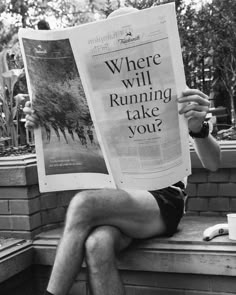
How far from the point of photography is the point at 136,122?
1831 mm

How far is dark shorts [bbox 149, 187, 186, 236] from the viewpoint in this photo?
6.91 ft

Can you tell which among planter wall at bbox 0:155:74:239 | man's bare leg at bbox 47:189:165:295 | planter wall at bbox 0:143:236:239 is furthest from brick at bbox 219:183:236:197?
planter wall at bbox 0:155:74:239

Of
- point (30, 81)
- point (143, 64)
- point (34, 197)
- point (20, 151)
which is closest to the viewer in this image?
point (143, 64)

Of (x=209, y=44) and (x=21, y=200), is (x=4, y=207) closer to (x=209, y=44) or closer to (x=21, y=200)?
(x=21, y=200)

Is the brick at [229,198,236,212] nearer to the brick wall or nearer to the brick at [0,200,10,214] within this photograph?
the brick wall

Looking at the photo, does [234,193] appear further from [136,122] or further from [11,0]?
[11,0]

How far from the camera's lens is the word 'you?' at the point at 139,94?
179cm

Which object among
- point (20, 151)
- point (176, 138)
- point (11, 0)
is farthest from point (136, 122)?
point (11, 0)

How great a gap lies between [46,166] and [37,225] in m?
0.54

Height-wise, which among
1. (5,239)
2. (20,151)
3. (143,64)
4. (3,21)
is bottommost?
(5,239)

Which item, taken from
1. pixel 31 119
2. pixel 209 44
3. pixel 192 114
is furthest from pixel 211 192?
pixel 209 44

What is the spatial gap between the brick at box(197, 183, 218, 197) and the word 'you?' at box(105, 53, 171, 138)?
872 millimetres

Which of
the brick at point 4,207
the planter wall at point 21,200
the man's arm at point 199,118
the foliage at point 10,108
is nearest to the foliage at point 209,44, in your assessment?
the foliage at point 10,108

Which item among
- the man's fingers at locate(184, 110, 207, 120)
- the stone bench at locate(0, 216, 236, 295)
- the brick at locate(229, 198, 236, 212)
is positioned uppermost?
the man's fingers at locate(184, 110, 207, 120)
